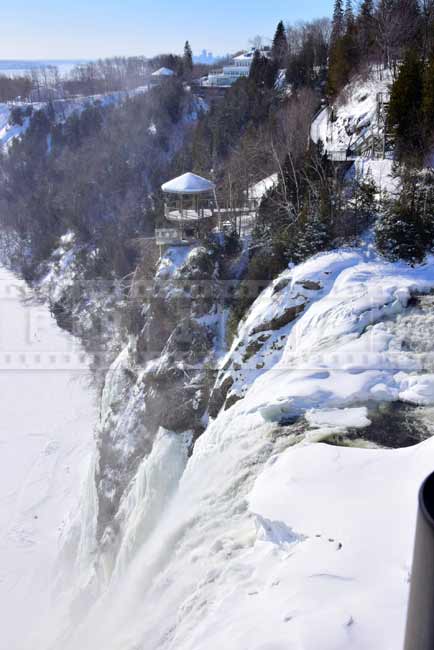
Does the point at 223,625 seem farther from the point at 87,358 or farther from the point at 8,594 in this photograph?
the point at 87,358

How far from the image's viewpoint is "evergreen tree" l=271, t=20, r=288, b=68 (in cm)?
4022

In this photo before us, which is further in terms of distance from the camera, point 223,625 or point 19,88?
point 19,88

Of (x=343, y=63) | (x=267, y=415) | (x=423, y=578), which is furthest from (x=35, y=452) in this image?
(x=343, y=63)

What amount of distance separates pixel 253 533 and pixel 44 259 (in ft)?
122

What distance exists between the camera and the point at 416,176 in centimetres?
1395

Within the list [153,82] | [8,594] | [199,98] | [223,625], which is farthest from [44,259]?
[223,625]

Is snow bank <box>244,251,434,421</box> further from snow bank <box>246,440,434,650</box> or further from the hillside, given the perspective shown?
snow bank <box>246,440,434,650</box>

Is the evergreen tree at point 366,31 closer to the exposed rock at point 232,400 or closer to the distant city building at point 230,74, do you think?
the distant city building at point 230,74

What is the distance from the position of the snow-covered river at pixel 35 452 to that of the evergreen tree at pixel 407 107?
15.3 meters

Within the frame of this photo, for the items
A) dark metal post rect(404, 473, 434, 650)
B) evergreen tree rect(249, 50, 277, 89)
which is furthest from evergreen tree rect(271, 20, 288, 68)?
dark metal post rect(404, 473, 434, 650)

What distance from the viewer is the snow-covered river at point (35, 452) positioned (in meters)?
12.8

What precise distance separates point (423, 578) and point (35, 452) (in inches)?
777

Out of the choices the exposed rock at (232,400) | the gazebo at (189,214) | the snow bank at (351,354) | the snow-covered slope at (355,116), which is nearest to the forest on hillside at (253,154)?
the snow-covered slope at (355,116)

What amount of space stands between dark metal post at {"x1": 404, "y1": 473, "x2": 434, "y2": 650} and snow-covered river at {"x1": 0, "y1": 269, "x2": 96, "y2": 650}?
1125 centimetres
